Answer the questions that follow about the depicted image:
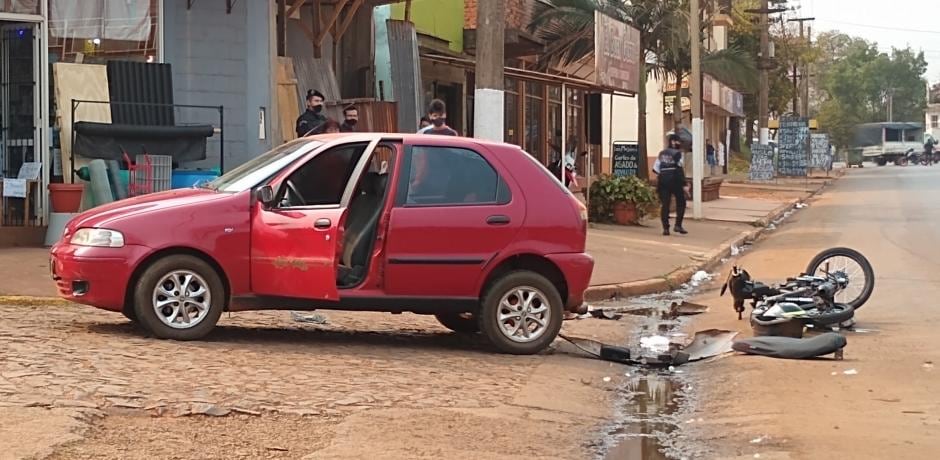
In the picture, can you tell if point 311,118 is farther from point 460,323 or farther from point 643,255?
point 643,255

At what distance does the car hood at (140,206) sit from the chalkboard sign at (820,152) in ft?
192

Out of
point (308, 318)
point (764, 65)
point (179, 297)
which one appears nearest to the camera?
point (179, 297)

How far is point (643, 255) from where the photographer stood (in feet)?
56.7

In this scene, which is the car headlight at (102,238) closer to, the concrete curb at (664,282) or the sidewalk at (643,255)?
the sidewalk at (643,255)

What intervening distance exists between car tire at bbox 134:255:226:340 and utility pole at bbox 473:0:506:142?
5.60 meters

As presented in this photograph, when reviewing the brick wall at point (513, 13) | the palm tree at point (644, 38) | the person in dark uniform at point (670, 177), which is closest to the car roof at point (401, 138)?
the person in dark uniform at point (670, 177)

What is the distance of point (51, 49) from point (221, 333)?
5930 mm

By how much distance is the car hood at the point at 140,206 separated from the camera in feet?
26.8

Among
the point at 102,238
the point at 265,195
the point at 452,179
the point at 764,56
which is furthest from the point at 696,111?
the point at 764,56

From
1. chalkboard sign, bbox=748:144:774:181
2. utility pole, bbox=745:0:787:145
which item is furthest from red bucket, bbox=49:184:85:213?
chalkboard sign, bbox=748:144:774:181

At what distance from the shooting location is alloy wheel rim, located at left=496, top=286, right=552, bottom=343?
29.7 feet

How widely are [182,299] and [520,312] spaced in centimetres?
257

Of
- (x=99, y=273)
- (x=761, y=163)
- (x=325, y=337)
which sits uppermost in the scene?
(x=761, y=163)

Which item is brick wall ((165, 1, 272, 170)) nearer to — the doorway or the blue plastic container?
the blue plastic container
